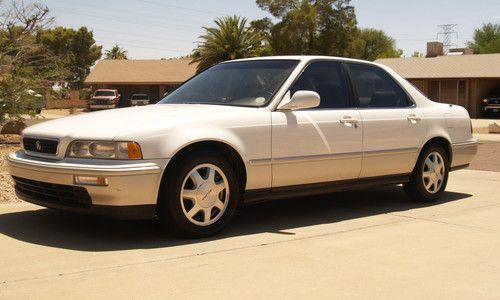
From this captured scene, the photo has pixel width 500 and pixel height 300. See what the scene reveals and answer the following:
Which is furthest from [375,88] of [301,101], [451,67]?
[451,67]

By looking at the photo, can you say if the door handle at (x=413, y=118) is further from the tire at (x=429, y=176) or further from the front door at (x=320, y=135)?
the front door at (x=320, y=135)

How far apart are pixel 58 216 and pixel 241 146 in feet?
6.72

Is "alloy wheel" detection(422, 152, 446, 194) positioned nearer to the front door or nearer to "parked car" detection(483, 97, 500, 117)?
the front door

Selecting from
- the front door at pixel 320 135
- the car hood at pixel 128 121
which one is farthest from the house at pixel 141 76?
the car hood at pixel 128 121

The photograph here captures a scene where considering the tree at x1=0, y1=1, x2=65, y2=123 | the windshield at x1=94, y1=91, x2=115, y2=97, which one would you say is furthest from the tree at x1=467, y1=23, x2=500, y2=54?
the tree at x1=0, y1=1, x2=65, y2=123

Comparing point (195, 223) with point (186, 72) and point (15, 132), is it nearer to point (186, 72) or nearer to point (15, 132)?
point (15, 132)

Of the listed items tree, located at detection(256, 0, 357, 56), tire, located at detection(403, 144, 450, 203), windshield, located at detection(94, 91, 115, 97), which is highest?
tree, located at detection(256, 0, 357, 56)

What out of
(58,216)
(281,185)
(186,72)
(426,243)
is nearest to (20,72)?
(58,216)

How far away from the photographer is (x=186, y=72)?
6134cm

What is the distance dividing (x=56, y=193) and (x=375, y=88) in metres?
3.60

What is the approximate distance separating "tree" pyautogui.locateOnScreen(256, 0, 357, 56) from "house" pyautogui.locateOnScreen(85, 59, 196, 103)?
10381 mm

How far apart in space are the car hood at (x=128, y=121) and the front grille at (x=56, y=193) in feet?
1.34

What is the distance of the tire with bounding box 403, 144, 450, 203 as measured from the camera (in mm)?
7469

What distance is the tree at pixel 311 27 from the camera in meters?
51.1
